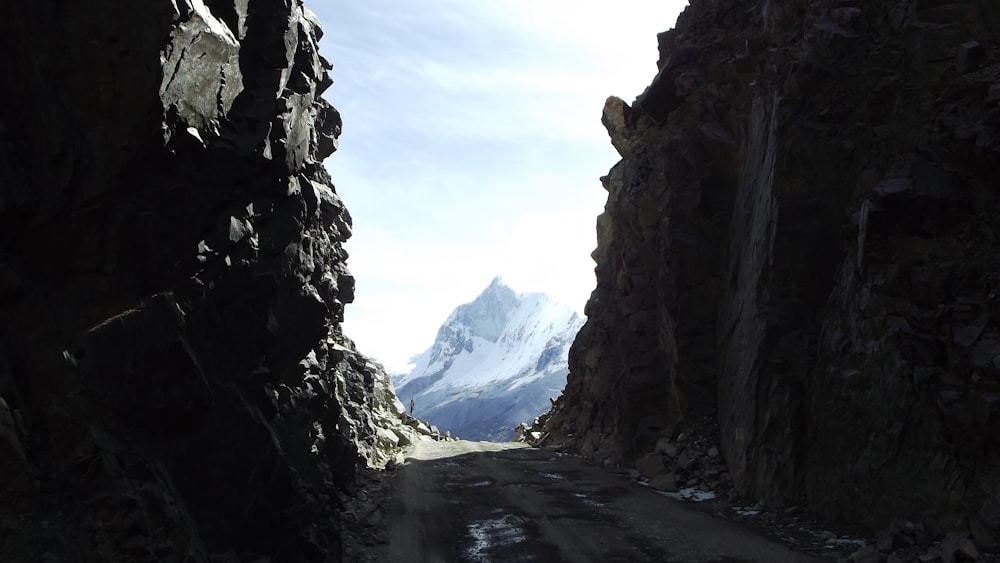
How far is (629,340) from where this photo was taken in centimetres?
3512

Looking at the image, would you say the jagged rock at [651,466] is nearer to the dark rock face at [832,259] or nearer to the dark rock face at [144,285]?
the dark rock face at [832,259]

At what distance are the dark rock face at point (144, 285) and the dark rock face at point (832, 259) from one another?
13.0 meters

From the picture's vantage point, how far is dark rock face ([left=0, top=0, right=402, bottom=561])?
423 inches

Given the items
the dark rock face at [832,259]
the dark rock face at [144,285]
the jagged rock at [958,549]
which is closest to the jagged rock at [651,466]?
the dark rock face at [832,259]

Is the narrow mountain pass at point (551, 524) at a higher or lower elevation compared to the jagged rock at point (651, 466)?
lower

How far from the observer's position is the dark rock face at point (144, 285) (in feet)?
35.2

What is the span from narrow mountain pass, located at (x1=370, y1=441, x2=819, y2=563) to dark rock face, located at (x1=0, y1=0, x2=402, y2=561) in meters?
3.43

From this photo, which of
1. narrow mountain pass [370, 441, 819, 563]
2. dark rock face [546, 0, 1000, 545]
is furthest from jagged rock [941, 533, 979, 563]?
narrow mountain pass [370, 441, 819, 563]

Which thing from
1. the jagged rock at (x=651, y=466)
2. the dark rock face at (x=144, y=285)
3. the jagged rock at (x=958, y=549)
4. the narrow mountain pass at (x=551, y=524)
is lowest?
the narrow mountain pass at (x=551, y=524)

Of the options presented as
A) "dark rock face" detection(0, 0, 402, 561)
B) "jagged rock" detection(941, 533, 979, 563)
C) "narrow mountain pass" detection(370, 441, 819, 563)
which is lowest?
"narrow mountain pass" detection(370, 441, 819, 563)

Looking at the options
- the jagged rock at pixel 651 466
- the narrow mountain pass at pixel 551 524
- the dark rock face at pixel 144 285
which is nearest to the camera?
the dark rock face at pixel 144 285

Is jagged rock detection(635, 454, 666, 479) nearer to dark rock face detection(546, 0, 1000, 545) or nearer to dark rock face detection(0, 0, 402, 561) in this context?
dark rock face detection(546, 0, 1000, 545)

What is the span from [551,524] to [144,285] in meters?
12.3

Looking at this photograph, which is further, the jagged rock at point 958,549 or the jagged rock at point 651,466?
the jagged rock at point 651,466
